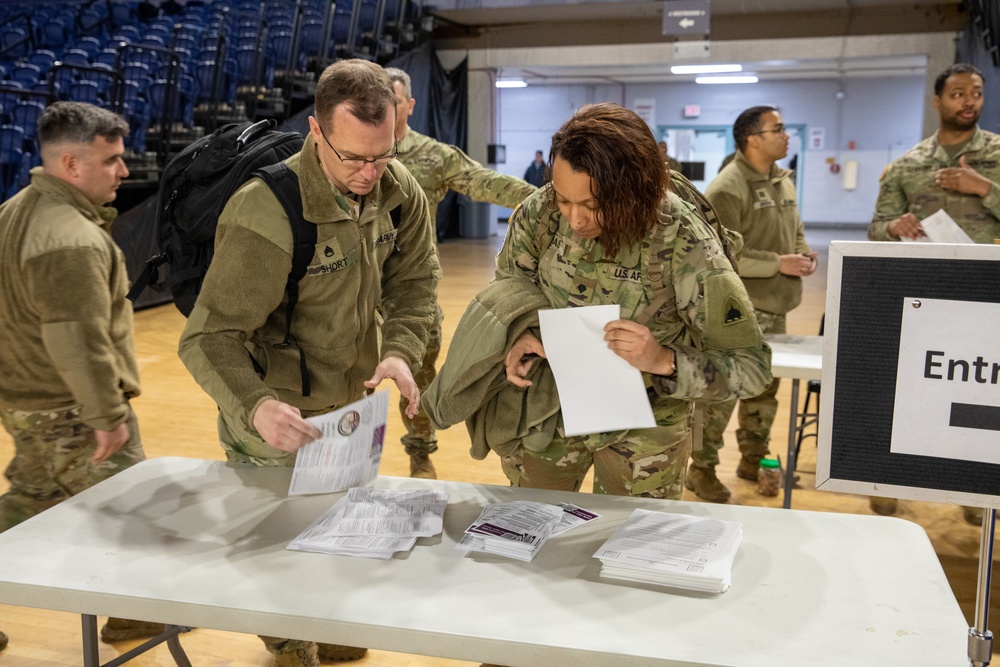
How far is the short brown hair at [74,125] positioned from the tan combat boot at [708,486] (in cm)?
260

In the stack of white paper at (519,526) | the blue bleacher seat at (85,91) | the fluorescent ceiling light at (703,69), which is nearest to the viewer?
the stack of white paper at (519,526)

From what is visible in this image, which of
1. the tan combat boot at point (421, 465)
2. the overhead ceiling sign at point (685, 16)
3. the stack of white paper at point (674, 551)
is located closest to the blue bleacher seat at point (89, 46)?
the overhead ceiling sign at point (685, 16)

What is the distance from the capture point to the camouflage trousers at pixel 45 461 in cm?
253

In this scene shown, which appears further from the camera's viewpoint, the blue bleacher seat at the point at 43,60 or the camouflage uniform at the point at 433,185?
the blue bleacher seat at the point at 43,60

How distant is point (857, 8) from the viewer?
12273 mm

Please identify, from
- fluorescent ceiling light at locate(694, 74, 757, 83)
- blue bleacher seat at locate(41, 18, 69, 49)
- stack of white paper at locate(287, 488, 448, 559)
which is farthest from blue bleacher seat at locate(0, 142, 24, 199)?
fluorescent ceiling light at locate(694, 74, 757, 83)

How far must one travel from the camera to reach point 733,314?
1747 millimetres

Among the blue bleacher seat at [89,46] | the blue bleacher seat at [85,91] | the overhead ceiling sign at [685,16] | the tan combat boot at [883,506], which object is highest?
the overhead ceiling sign at [685,16]

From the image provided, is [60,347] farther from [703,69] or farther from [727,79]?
[727,79]

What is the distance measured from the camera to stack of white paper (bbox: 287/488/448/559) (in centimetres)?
162

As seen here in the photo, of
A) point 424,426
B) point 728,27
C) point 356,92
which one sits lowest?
point 424,426

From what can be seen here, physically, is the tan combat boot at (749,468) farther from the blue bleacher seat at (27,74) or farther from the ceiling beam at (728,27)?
the ceiling beam at (728,27)

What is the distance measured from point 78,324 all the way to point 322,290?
815mm

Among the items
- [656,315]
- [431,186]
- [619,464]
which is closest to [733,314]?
[656,315]
